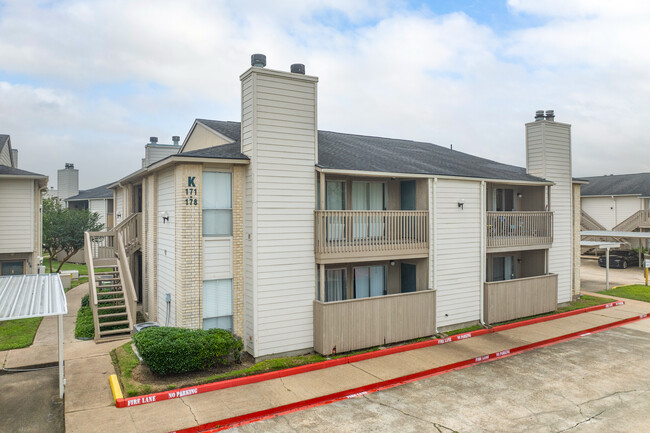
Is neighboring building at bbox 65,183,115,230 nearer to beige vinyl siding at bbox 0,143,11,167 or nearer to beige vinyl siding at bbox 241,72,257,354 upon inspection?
beige vinyl siding at bbox 0,143,11,167

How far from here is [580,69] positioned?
73.4ft

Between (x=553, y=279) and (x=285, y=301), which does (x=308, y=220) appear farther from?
(x=553, y=279)

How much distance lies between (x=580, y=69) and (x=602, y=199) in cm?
2241

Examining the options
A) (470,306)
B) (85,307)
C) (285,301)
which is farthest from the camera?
(85,307)

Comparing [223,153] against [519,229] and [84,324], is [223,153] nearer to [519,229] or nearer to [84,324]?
[84,324]

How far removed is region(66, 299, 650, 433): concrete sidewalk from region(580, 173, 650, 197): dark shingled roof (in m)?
31.0

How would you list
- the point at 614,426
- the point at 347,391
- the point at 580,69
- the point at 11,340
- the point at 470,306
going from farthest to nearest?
the point at 580,69 → the point at 470,306 → the point at 11,340 → the point at 347,391 → the point at 614,426

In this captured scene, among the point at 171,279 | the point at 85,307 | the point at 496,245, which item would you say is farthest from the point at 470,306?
the point at 85,307

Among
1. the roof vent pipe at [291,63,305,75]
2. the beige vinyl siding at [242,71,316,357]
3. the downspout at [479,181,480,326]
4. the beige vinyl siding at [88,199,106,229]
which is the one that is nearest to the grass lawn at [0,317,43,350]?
the beige vinyl siding at [242,71,316,357]

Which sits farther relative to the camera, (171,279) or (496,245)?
(496,245)

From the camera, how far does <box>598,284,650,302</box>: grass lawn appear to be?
2041 centimetres

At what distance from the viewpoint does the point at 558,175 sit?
18.7 m

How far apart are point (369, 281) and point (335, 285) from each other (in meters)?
1.41

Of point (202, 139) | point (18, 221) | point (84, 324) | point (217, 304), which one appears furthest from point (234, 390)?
point (18, 221)
